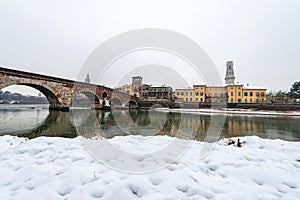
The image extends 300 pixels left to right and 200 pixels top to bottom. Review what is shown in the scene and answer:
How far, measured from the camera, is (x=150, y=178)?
6.53 feet

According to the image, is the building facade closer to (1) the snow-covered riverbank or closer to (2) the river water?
(2) the river water

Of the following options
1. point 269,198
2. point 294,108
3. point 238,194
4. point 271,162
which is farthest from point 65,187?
point 294,108

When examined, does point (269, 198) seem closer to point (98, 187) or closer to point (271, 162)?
point (271, 162)

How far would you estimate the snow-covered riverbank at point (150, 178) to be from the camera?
1675 millimetres

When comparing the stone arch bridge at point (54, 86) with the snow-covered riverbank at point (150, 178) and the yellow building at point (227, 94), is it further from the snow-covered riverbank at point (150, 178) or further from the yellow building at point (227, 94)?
the yellow building at point (227, 94)

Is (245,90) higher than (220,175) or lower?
higher

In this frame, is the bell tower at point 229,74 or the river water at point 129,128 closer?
the river water at point 129,128

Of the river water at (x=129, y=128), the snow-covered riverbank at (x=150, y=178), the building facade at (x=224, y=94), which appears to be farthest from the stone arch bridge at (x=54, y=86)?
the building facade at (x=224, y=94)

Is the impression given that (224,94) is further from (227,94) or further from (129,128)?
(129,128)

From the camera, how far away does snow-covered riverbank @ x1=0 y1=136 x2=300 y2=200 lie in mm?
1675

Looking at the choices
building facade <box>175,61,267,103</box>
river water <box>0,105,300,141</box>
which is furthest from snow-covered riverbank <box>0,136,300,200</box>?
building facade <box>175,61,267,103</box>

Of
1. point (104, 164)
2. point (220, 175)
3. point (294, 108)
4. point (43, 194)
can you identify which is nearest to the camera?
point (43, 194)

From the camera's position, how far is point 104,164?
7.89 ft

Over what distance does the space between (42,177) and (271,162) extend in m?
3.57
